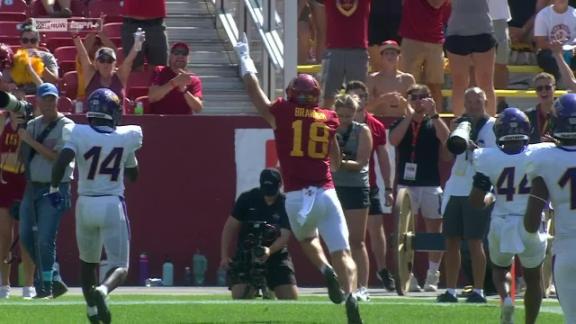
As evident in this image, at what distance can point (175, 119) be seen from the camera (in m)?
16.9

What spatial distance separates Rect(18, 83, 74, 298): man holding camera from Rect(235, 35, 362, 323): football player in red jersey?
2995 millimetres

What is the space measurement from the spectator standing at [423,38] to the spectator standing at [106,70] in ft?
9.45

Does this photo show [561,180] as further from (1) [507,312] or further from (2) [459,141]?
(2) [459,141]

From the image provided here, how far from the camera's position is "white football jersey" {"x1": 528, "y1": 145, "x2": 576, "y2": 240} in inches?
354

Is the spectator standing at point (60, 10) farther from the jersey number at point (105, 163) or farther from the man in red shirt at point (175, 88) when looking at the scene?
the jersey number at point (105, 163)

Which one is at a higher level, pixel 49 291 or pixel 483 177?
pixel 483 177

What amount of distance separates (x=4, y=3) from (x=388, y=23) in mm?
4971

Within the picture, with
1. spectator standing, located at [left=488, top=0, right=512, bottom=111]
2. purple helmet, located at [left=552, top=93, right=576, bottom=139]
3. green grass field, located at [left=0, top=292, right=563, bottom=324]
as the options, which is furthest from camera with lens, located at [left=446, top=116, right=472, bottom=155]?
spectator standing, located at [left=488, top=0, right=512, bottom=111]

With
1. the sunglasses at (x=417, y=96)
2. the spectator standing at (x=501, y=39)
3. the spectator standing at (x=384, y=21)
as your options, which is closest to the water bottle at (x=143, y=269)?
the sunglasses at (x=417, y=96)

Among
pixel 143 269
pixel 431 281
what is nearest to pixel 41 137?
pixel 143 269

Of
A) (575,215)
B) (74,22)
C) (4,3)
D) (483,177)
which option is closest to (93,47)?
(74,22)

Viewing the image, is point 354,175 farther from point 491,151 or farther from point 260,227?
point 491,151

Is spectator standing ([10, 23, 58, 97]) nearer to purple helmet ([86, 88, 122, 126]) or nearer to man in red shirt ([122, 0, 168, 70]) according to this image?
man in red shirt ([122, 0, 168, 70])

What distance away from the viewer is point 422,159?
15523 millimetres
